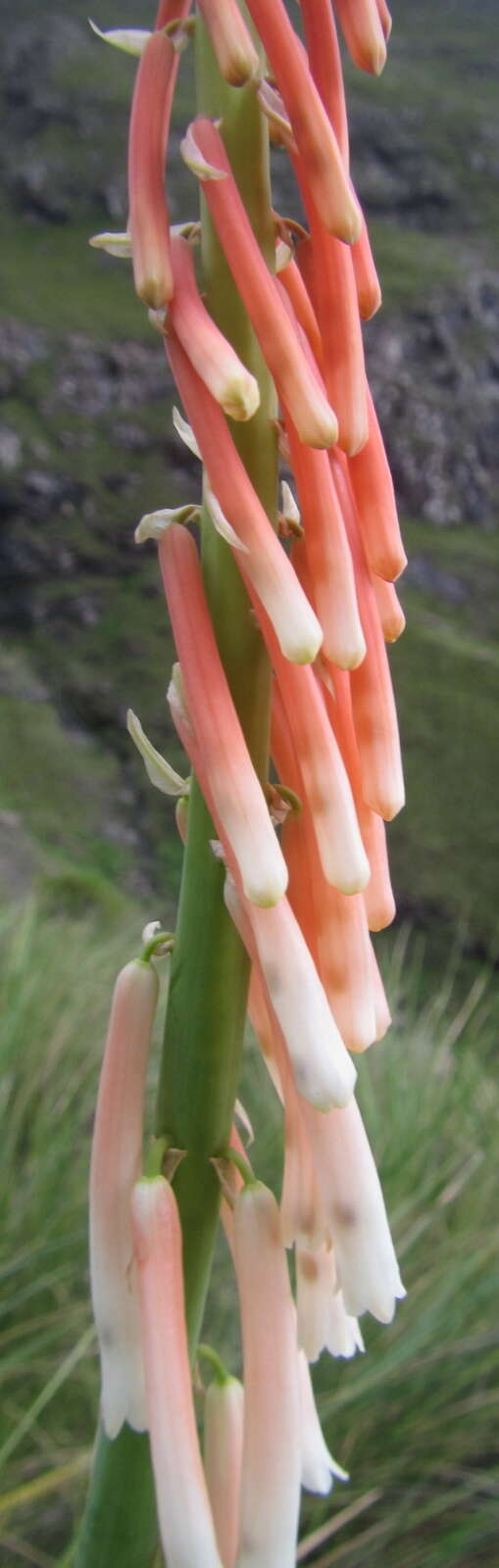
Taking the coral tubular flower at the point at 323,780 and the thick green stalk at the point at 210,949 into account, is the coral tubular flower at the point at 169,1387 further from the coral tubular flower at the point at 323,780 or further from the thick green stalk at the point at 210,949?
the coral tubular flower at the point at 323,780

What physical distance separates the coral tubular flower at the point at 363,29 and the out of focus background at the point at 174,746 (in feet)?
7.45

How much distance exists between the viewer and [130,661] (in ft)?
125

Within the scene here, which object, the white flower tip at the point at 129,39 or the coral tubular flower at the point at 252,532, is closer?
the coral tubular flower at the point at 252,532

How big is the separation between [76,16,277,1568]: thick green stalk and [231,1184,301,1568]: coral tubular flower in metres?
0.08

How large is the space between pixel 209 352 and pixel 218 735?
1.14 feet

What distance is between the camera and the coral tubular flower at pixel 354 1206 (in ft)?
4.09

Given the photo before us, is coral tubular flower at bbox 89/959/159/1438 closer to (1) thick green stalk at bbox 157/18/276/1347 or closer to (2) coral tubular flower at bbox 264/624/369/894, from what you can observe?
(1) thick green stalk at bbox 157/18/276/1347

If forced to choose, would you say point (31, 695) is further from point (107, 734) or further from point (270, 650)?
point (270, 650)

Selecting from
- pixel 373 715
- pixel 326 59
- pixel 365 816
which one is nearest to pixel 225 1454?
pixel 365 816

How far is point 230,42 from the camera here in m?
1.16

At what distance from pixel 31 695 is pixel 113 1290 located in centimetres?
3451

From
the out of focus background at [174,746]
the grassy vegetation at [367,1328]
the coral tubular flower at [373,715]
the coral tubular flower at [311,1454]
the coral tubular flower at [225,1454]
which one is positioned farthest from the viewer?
the out of focus background at [174,746]

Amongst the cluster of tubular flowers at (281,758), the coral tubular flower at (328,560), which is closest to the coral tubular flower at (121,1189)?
the cluster of tubular flowers at (281,758)

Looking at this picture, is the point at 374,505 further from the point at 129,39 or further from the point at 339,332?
the point at 129,39
